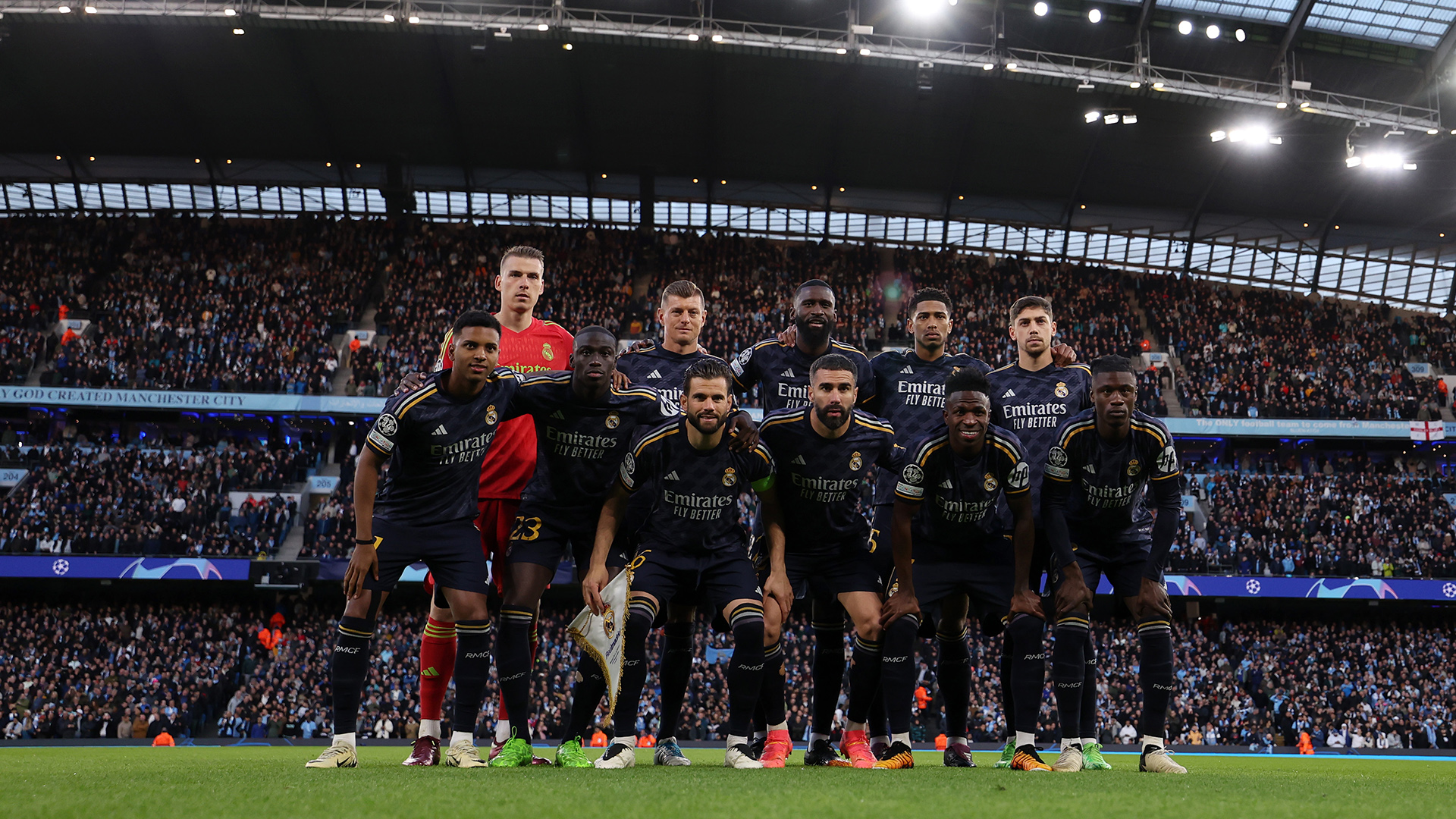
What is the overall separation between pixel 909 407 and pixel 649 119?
27.9 meters

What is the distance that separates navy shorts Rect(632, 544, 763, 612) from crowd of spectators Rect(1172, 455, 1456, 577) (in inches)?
1019

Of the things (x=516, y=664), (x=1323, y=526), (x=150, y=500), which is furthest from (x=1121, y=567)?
(x=150, y=500)

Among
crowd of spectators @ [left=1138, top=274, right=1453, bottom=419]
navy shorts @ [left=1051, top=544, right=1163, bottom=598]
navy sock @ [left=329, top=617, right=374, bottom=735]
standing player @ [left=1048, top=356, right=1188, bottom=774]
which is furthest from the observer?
crowd of spectators @ [left=1138, top=274, right=1453, bottom=419]

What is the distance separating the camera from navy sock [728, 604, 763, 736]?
6500 mm

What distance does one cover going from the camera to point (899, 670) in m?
6.76

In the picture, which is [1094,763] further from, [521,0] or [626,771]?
[521,0]

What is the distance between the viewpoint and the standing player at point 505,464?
723 cm

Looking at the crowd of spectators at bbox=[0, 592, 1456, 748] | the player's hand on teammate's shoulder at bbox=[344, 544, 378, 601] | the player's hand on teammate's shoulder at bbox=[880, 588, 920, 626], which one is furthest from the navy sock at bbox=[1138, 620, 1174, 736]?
the crowd of spectators at bbox=[0, 592, 1456, 748]

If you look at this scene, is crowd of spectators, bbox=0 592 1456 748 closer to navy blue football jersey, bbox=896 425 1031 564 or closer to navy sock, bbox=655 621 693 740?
navy sock, bbox=655 621 693 740

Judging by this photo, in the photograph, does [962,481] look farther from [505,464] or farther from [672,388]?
[505,464]

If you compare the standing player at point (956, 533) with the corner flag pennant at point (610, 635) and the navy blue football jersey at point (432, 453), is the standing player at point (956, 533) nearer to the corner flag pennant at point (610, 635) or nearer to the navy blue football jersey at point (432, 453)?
the corner flag pennant at point (610, 635)

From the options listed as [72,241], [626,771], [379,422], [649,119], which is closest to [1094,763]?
[626,771]

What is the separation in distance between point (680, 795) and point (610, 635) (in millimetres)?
2291

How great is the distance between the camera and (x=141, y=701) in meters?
22.9
